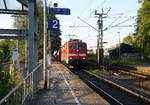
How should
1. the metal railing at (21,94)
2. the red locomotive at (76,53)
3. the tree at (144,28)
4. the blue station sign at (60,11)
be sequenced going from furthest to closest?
1. the tree at (144,28)
2. the red locomotive at (76,53)
3. the blue station sign at (60,11)
4. the metal railing at (21,94)

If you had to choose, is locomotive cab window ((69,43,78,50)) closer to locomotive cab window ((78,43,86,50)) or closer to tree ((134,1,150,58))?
locomotive cab window ((78,43,86,50))

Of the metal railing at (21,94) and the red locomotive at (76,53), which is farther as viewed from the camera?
the red locomotive at (76,53)

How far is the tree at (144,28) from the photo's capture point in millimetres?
55875

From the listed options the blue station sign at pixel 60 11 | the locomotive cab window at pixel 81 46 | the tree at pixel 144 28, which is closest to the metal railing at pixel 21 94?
the blue station sign at pixel 60 11

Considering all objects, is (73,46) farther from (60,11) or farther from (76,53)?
(60,11)

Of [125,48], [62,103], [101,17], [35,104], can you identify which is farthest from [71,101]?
[125,48]

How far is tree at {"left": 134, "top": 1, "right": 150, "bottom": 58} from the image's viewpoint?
55875 mm

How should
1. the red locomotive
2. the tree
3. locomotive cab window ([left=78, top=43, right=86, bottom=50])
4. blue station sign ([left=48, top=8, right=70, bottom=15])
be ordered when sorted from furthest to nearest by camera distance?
1. the tree
2. locomotive cab window ([left=78, top=43, right=86, bottom=50])
3. the red locomotive
4. blue station sign ([left=48, top=8, right=70, bottom=15])

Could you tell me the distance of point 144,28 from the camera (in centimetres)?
5669

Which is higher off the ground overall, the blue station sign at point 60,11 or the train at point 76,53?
the blue station sign at point 60,11

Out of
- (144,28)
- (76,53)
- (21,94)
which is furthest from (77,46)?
(144,28)

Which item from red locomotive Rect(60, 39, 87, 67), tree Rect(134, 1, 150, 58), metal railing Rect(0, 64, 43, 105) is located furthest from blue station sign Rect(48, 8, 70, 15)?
tree Rect(134, 1, 150, 58)

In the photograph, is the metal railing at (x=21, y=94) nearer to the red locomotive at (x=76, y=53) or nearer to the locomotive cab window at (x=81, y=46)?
the red locomotive at (x=76, y=53)

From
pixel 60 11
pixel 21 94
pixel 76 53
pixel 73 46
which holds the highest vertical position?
pixel 60 11
